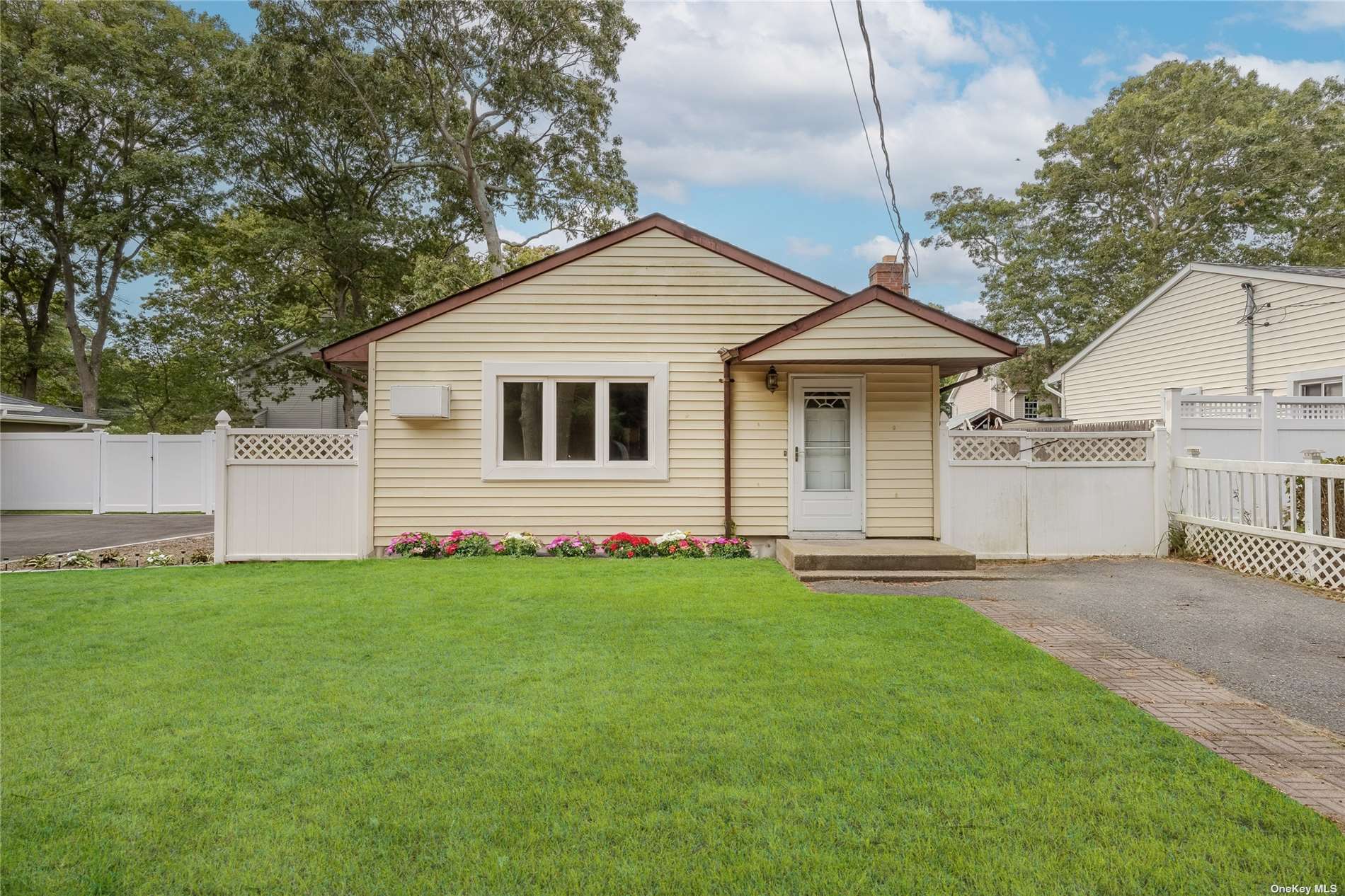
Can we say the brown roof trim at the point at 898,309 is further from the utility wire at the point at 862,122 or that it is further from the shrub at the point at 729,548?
the shrub at the point at 729,548

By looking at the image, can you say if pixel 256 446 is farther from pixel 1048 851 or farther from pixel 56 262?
pixel 56 262

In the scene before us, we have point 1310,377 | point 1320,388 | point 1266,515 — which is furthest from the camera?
point 1320,388

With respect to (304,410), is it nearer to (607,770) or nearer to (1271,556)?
(607,770)

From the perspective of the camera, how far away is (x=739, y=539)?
873cm

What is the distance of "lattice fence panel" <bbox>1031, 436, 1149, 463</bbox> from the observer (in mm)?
8195

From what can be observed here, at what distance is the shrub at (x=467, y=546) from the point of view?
8.57m

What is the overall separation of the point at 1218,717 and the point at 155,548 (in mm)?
11902

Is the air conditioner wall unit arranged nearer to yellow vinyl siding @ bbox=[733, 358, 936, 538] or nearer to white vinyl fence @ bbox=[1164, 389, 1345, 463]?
yellow vinyl siding @ bbox=[733, 358, 936, 538]

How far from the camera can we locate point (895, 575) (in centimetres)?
716

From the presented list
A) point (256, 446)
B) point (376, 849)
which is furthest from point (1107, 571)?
point (256, 446)

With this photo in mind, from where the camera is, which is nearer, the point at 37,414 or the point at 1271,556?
the point at 1271,556

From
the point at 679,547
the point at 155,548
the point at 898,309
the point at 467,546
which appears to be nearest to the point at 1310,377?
the point at 898,309

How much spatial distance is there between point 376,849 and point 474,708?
47.9 inches

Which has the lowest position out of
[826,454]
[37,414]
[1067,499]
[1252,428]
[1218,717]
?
[1218,717]
